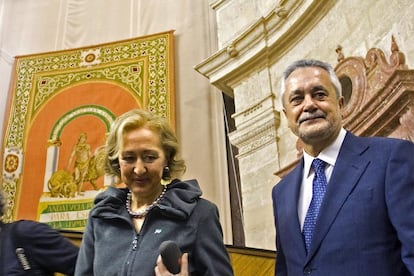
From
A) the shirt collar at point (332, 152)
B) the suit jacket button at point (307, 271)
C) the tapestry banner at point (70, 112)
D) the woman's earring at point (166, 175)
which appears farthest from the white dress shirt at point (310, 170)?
the tapestry banner at point (70, 112)

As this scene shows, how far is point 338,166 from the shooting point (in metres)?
1.53

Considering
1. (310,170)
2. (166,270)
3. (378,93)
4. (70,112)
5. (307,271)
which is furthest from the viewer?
(70,112)

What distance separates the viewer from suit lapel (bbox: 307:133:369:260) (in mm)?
1456

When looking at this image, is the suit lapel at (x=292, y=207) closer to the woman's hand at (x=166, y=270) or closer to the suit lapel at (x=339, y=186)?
the suit lapel at (x=339, y=186)

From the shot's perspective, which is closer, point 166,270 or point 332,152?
point 166,270

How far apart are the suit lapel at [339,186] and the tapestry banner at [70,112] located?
3779 millimetres

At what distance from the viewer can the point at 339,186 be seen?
1.49 meters

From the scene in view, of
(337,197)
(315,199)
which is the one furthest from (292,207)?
(337,197)

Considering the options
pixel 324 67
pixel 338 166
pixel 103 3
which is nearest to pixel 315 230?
pixel 338 166

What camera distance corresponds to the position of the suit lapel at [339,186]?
1456 mm

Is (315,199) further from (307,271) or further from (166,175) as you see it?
(166,175)

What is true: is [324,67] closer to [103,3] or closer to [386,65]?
[386,65]

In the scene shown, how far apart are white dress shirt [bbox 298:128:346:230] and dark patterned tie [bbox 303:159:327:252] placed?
2 centimetres

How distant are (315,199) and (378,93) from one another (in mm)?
2160
